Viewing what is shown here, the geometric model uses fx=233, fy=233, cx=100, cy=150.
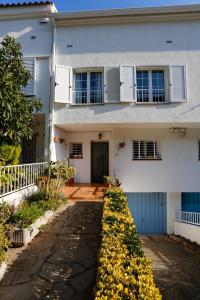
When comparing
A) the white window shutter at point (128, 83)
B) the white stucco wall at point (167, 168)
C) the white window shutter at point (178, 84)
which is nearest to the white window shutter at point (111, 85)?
the white window shutter at point (128, 83)

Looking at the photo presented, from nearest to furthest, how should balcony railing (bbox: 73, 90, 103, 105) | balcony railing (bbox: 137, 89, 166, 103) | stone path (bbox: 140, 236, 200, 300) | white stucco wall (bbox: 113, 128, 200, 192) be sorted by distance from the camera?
stone path (bbox: 140, 236, 200, 300) → balcony railing (bbox: 137, 89, 166, 103) → balcony railing (bbox: 73, 90, 103, 105) → white stucco wall (bbox: 113, 128, 200, 192)

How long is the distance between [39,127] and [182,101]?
757cm

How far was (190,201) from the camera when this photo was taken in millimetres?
12688

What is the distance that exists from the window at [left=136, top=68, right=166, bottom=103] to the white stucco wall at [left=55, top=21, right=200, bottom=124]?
0.44 m

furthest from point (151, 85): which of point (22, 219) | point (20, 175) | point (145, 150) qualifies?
point (22, 219)

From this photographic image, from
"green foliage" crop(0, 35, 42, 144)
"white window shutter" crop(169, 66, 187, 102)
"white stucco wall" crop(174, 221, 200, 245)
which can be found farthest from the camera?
"white window shutter" crop(169, 66, 187, 102)

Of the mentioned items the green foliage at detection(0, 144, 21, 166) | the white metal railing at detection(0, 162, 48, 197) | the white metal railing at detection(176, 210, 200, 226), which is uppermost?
the green foliage at detection(0, 144, 21, 166)

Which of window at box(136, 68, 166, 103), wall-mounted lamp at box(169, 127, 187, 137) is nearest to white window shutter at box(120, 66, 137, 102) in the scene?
window at box(136, 68, 166, 103)

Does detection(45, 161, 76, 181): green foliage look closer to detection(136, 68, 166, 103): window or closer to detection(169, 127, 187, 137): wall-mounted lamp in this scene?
detection(136, 68, 166, 103): window

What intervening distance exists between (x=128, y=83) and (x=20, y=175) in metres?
6.59

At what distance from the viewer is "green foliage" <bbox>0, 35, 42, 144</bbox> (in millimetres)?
6059

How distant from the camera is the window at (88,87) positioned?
37.1 ft

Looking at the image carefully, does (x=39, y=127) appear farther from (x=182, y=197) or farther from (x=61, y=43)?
(x=182, y=197)

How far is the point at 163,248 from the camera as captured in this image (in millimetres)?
10156
